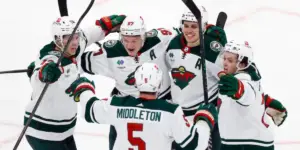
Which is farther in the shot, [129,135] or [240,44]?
[240,44]

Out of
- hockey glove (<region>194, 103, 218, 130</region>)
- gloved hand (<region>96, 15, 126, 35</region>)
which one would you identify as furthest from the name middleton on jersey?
gloved hand (<region>96, 15, 126, 35</region>)

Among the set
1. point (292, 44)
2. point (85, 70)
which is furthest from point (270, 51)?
point (85, 70)

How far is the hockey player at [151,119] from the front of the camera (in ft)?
9.25

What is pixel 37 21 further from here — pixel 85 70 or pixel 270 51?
pixel 85 70

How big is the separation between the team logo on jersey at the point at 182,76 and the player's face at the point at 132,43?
233 millimetres

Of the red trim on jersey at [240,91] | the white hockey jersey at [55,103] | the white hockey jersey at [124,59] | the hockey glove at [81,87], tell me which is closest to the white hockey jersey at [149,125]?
the hockey glove at [81,87]

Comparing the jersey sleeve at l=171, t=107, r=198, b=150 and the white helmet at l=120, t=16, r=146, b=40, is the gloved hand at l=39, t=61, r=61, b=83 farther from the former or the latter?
the jersey sleeve at l=171, t=107, r=198, b=150

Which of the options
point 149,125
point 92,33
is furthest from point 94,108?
point 92,33

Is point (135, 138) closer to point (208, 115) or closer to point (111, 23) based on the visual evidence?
point (208, 115)

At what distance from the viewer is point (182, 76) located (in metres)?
3.56

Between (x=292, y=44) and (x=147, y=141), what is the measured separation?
297cm

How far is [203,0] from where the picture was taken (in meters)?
6.20

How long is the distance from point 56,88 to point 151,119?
781 mm

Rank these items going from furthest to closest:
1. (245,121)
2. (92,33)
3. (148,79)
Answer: (92,33), (245,121), (148,79)
